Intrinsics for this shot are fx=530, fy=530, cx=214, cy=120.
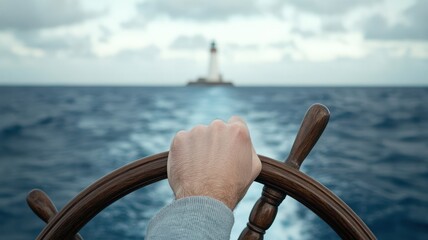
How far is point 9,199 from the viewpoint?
4.18 m

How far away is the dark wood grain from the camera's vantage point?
0.66m

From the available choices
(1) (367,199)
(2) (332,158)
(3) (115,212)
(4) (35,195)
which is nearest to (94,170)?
(3) (115,212)

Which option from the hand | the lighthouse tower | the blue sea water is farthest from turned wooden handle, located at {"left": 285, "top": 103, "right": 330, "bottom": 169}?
the lighthouse tower

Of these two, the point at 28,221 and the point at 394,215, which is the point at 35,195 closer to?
the point at 394,215

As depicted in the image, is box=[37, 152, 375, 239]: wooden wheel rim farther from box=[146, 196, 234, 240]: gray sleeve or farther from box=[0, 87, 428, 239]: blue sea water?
box=[0, 87, 428, 239]: blue sea water

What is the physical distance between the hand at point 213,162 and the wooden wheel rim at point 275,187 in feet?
0.35

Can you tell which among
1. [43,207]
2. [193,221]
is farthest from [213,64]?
[193,221]

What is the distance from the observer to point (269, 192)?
2.19ft

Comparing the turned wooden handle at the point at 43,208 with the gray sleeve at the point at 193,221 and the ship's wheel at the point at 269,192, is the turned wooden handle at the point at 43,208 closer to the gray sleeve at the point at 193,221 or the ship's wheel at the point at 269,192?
the ship's wheel at the point at 269,192

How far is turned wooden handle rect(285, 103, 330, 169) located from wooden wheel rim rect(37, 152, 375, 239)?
0.03 metres

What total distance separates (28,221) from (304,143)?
3416 millimetres

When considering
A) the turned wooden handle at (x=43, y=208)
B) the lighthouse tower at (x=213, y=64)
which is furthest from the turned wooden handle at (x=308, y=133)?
the lighthouse tower at (x=213, y=64)

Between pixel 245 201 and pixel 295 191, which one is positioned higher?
pixel 245 201

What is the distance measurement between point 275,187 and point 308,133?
82mm
